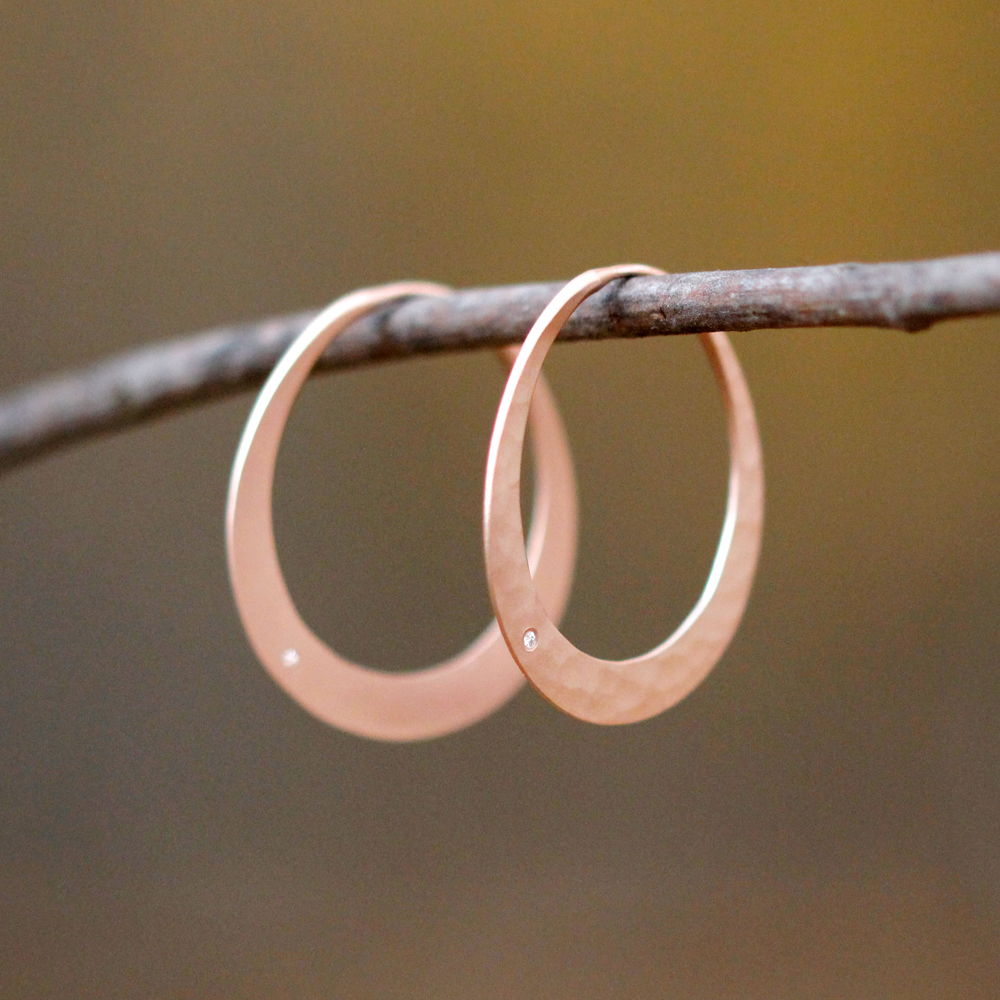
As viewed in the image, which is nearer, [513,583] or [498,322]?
[513,583]

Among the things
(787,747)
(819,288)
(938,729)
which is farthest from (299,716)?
(819,288)

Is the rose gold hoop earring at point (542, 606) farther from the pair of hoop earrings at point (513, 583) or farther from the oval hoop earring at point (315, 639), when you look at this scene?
the oval hoop earring at point (315, 639)

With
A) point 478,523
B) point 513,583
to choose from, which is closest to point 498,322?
point 513,583

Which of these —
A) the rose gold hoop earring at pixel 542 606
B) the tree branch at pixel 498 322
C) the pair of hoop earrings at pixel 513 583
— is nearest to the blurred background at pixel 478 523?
the tree branch at pixel 498 322

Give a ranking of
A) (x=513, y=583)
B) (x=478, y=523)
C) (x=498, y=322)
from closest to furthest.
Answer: (x=513, y=583) < (x=498, y=322) < (x=478, y=523)

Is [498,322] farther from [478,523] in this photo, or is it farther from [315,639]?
[478,523]

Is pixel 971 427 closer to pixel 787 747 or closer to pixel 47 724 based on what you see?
pixel 787 747

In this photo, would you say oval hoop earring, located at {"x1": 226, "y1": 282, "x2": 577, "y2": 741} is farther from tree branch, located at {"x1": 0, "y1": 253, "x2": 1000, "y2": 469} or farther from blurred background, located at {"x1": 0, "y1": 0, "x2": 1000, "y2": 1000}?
blurred background, located at {"x1": 0, "y1": 0, "x2": 1000, "y2": 1000}
